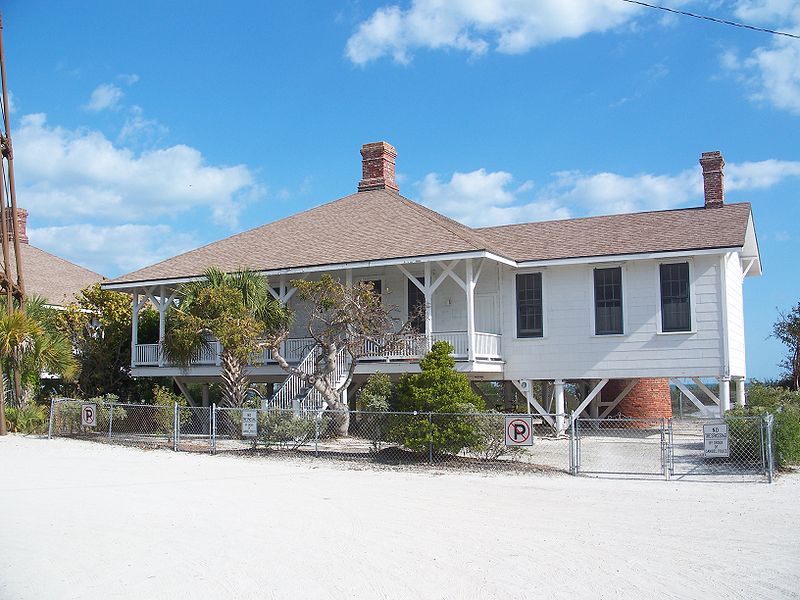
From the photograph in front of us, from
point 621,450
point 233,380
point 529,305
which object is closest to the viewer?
point 621,450

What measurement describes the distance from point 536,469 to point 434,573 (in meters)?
8.85

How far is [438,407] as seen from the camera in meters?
17.5

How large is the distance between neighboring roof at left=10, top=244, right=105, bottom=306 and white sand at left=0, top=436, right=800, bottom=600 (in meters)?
21.1

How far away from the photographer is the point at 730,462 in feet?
56.5

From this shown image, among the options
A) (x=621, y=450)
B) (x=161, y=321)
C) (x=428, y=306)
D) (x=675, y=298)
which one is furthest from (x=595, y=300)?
(x=161, y=321)

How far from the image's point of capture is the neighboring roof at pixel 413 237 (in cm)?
2358

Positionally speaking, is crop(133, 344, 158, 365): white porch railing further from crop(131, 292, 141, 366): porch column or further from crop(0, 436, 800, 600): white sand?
crop(0, 436, 800, 600): white sand

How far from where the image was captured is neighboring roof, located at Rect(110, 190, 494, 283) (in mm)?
24438

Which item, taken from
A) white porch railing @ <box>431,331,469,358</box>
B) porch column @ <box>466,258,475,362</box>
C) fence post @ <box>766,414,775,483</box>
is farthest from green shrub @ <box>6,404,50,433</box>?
fence post @ <box>766,414,775,483</box>

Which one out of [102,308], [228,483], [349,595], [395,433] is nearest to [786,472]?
[395,433]

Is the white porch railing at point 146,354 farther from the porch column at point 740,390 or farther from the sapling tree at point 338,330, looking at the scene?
the porch column at point 740,390

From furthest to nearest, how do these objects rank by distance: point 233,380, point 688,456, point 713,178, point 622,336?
point 713,178, point 622,336, point 233,380, point 688,456

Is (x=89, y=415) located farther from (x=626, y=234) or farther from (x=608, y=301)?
(x=626, y=234)

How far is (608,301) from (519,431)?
8319mm
